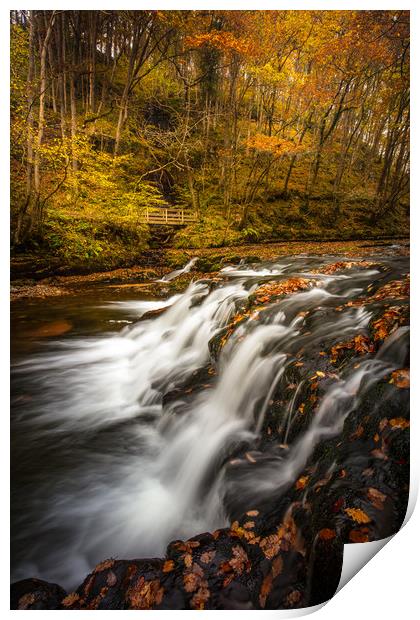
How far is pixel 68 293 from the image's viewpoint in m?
3.11

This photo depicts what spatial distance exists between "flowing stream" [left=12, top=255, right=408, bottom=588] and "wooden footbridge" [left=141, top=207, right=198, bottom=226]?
0.52 meters

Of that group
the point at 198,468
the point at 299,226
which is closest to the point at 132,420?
the point at 198,468

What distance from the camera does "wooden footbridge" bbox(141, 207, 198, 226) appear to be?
10.0 feet

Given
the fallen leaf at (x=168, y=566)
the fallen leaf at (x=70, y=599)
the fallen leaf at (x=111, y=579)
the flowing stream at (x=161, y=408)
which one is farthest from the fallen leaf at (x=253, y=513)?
the fallen leaf at (x=70, y=599)

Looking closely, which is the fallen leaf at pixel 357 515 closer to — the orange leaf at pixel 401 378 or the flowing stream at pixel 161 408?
the flowing stream at pixel 161 408

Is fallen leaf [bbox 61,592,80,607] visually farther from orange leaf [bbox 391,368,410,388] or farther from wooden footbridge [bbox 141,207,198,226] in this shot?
wooden footbridge [bbox 141,207,198,226]

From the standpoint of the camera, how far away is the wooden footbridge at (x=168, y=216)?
3.05 meters

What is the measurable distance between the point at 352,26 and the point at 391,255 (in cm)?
191

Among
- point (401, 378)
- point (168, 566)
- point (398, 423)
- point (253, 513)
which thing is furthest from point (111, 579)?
point (401, 378)

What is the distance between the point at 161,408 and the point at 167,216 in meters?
1.86

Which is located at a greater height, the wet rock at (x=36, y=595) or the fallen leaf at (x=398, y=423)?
the fallen leaf at (x=398, y=423)

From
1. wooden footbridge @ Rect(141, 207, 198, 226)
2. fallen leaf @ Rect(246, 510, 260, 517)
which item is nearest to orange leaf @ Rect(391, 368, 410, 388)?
fallen leaf @ Rect(246, 510, 260, 517)

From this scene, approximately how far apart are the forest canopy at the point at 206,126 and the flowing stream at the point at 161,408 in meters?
0.56

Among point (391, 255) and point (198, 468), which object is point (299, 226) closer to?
point (391, 255)
